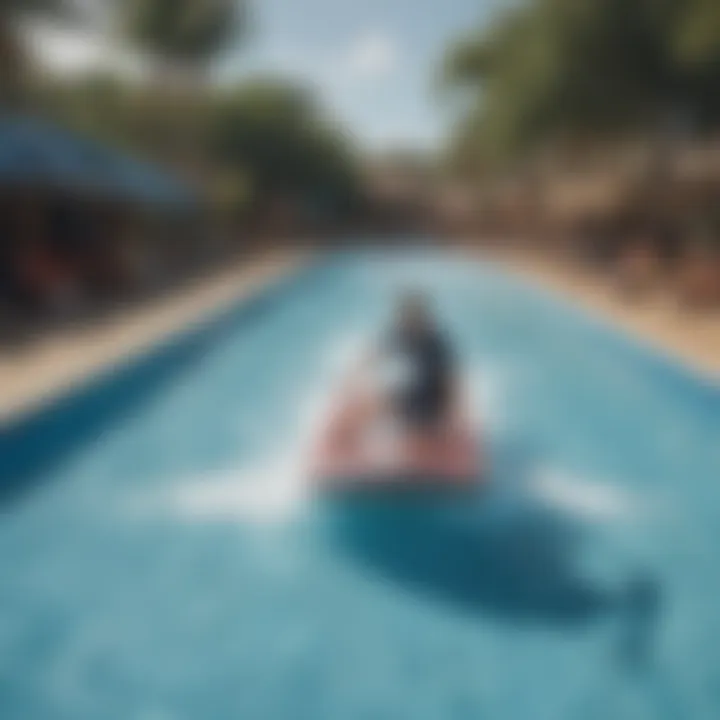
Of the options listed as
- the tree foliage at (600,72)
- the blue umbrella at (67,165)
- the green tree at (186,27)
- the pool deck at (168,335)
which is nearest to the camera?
the pool deck at (168,335)

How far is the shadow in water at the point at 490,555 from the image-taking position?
4352 mm

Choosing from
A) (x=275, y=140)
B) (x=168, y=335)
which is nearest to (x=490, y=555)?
(x=168, y=335)

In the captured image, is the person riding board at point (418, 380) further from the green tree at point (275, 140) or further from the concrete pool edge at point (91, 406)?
the green tree at point (275, 140)

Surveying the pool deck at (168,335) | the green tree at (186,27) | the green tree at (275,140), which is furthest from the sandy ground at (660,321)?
the green tree at (186,27)

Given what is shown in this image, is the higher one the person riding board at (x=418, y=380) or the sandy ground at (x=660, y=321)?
the sandy ground at (x=660, y=321)

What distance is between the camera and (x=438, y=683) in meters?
3.72

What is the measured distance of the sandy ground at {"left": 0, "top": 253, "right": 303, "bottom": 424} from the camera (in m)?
6.47

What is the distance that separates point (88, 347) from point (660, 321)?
6.03 meters

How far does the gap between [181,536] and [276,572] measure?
2.36 feet

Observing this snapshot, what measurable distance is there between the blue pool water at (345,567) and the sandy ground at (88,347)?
20 centimetres

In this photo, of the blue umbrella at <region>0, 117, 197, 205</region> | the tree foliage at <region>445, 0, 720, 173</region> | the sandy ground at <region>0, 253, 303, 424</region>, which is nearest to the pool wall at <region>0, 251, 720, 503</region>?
the sandy ground at <region>0, 253, 303, 424</region>

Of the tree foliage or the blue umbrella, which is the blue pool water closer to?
the blue umbrella

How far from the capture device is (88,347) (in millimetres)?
8289

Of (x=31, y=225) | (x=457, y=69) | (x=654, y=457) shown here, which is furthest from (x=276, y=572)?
(x=457, y=69)
